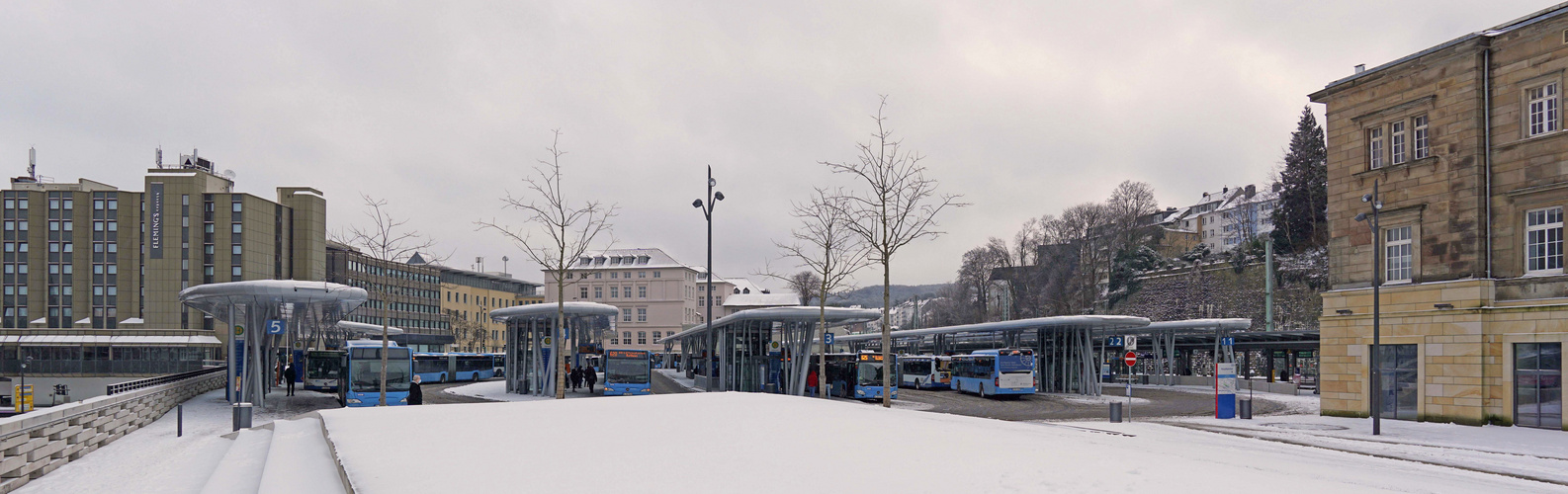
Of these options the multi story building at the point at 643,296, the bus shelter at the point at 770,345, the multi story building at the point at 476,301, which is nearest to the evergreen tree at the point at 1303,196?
the bus shelter at the point at 770,345

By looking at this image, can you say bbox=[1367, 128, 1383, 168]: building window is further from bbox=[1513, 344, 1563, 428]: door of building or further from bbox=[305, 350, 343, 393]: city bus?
bbox=[305, 350, 343, 393]: city bus

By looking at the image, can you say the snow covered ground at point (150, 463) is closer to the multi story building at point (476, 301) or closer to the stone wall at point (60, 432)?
the stone wall at point (60, 432)

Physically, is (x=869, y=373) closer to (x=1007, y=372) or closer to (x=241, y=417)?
(x=1007, y=372)

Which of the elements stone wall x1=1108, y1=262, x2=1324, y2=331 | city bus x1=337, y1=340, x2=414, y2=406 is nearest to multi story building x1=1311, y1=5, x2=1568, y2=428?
city bus x1=337, y1=340, x2=414, y2=406

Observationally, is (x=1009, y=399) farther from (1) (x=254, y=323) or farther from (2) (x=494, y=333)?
(2) (x=494, y=333)

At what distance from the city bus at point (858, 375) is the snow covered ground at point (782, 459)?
24082 millimetres

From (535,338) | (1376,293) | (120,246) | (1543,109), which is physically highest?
(1543,109)

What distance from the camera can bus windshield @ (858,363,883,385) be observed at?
37438 mm

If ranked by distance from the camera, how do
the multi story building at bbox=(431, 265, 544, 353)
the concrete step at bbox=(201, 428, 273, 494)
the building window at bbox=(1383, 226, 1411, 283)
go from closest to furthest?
the concrete step at bbox=(201, 428, 273, 494)
the building window at bbox=(1383, 226, 1411, 283)
the multi story building at bbox=(431, 265, 544, 353)

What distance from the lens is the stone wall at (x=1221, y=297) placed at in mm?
59188

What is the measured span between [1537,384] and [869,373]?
20.7 meters

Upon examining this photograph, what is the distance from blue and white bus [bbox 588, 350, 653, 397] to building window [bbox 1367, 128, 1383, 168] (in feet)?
83.4

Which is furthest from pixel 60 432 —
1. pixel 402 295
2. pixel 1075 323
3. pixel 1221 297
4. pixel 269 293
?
pixel 402 295

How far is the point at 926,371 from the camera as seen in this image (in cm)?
4619
